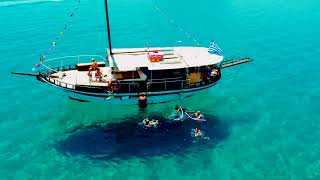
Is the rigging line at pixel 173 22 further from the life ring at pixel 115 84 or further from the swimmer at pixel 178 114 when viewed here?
the life ring at pixel 115 84

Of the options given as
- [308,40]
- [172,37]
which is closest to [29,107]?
[172,37]

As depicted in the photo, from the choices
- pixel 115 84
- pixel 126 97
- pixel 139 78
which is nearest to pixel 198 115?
pixel 139 78

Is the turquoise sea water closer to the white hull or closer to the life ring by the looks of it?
the white hull

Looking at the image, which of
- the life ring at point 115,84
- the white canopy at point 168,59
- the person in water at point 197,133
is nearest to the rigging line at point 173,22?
the white canopy at point 168,59

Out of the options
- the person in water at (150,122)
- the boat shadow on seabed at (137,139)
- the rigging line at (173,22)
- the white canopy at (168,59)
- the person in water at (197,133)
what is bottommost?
the boat shadow on seabed at (137,139)

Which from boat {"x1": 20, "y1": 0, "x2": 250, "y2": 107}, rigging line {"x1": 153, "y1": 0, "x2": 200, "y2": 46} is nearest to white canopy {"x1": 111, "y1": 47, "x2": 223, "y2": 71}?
boat {"x1": 20, "y1": 0, "x2": 250, "y2": 107}

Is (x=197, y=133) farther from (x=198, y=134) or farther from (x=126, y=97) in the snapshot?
(x=126, y=97)
